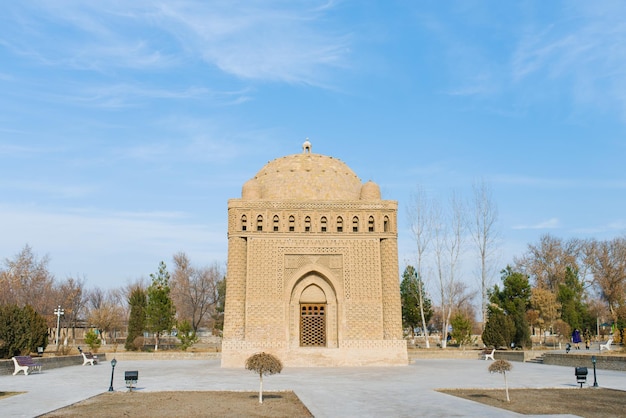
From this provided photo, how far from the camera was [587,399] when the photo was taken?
38.8ft

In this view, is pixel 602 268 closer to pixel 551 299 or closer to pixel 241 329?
pixel 551 299

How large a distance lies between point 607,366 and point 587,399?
9.45 meters

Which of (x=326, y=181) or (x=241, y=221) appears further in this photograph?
(x=326, y=181)

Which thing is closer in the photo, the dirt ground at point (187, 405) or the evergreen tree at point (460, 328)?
the dirt ground at point (187, 405)

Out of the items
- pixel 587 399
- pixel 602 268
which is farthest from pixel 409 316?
pixel 587 399

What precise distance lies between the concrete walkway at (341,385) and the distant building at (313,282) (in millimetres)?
1745

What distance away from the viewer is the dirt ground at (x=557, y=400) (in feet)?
33.3

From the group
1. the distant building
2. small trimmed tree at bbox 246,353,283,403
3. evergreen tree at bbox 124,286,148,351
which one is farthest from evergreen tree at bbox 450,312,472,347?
small trimmed tree at bbox 246,353,283,403

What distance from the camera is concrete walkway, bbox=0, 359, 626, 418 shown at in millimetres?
10359

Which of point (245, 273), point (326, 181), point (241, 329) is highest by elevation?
point (326, 181)

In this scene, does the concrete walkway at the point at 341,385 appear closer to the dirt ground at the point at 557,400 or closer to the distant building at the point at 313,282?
the dirt ground at the point at 557,400

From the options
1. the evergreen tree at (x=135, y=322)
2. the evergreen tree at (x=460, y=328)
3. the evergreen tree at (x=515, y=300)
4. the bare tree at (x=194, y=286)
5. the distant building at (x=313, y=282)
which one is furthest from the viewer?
the bare tree at (x=194, y=286)

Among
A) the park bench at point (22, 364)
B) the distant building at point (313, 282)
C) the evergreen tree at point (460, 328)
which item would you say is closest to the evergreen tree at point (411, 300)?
the evergreen tree at point (460, 328)

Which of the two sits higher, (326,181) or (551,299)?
(326,181)
